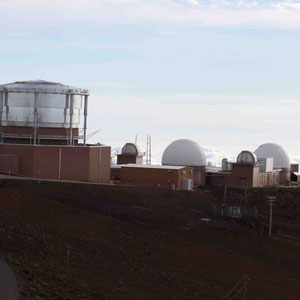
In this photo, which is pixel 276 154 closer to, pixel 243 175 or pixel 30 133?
pixel 243 175

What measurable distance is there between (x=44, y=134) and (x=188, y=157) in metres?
16.8

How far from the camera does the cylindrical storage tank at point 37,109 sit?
50.8m

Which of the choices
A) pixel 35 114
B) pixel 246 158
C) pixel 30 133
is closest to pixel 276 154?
pixel 246 158

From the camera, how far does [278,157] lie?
2768 inches

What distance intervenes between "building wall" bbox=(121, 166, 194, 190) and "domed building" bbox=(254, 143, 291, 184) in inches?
747

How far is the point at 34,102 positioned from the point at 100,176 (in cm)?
781

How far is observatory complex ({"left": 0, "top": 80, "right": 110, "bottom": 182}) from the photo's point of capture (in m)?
49.3

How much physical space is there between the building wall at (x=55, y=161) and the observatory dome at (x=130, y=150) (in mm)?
13308

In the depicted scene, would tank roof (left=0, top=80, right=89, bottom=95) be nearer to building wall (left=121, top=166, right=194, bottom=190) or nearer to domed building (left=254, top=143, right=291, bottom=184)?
building wall (left=121, top=166, right=194, bottom=190)

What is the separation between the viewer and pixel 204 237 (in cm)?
4012

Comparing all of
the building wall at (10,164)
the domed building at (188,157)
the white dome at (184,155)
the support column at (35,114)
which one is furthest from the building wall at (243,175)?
the building wall at (10,164)

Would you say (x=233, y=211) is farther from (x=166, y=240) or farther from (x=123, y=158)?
(x=123, y=158)

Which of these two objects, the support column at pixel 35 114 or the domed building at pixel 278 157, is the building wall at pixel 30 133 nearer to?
the support column at pixel 35 114

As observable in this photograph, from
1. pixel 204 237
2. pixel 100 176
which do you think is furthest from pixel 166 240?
pixel 100 176
